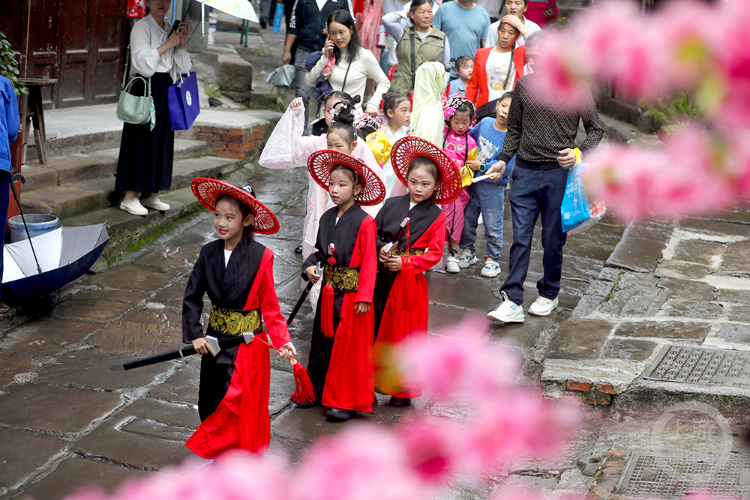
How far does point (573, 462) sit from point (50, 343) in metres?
3.26

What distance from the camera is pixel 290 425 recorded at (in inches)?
152

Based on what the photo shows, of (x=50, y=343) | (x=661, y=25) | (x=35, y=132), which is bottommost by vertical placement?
(x=50, y=343)

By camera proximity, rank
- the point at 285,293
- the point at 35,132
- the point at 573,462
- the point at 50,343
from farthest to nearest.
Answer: the point at 35,132
the point at 285,293
the point at 50,343
the point at 573,462

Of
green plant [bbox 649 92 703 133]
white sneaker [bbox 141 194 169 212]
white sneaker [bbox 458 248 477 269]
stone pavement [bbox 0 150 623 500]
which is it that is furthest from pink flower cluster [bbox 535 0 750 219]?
green plant [bbox 649 92 703 133]


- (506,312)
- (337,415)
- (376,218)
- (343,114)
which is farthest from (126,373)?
(506,312)

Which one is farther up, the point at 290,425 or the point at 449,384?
the point at 449,384

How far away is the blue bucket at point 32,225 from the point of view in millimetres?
5211

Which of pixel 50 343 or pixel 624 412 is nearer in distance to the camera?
pixel 624 412

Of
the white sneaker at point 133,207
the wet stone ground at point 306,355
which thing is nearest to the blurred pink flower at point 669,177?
the wet stone ground at point 306,355

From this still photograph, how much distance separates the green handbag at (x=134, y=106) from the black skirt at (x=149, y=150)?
121 mm

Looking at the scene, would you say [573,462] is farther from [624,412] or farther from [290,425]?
[290,425]

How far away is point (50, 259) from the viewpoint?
5.23m

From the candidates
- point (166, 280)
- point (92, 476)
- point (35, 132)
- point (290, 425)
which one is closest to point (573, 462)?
point (290, 425)

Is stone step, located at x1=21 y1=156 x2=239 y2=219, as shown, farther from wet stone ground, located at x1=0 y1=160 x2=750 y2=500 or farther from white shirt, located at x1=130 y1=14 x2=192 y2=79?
white shirt, located at x1=130 y1=14 x2=192 y2=79
